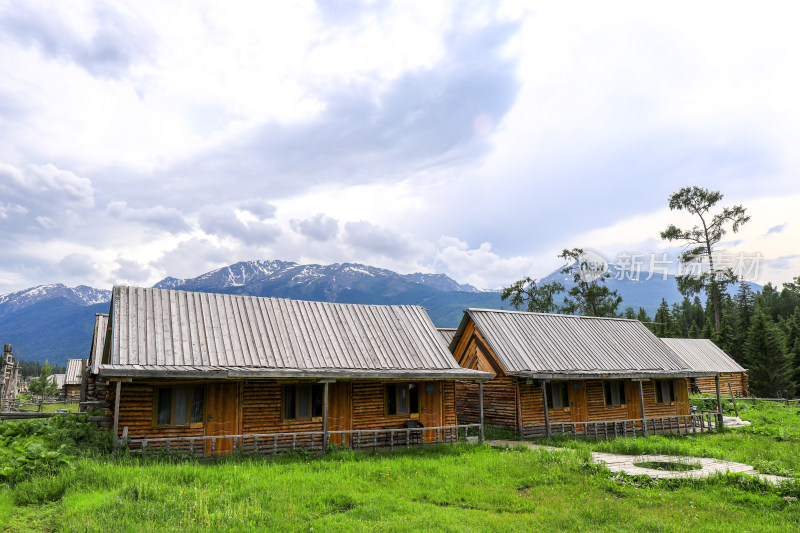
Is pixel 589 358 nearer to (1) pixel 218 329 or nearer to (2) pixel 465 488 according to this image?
(2) pixel 465 488

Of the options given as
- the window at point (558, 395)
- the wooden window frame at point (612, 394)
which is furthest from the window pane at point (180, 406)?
the wooden window frame at point (612, 394)

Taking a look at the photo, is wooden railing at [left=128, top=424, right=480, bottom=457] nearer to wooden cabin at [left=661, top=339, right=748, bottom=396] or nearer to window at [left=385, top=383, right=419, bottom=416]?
window at [left=385, top=383, right=419, bottom=416]

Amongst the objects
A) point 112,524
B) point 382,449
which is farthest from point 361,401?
point 112,524

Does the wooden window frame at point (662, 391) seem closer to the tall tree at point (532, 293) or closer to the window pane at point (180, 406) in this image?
the window pane at point (180, 406)

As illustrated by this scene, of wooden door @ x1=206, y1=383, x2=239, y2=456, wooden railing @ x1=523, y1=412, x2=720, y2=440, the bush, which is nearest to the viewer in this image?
the bush

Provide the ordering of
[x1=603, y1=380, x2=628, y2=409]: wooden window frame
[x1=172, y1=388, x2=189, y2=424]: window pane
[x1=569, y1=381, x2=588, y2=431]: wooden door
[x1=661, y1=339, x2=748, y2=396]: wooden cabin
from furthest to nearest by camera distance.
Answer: [x1=661, y1=339, x2=748, y2=396]: wooden cabin < [x1=603, y1=380, x2=628, y2=409]: wooden window frame < [x1=569, y1=381, x2=588, y2=431]: wooden door < [x1=172, y1=388, x2=189, y2=424]: window pane

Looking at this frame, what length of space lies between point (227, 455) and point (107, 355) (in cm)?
772

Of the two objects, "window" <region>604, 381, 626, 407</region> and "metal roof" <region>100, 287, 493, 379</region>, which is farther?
"window" <region>604, 381, 626, 407</region>

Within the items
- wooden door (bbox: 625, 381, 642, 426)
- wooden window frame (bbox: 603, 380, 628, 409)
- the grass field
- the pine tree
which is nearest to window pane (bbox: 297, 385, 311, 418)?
the grass field

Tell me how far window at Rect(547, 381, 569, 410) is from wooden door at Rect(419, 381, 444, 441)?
6.40 metres

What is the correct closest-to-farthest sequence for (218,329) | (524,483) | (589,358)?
(524,483), (218,329), (589,358)

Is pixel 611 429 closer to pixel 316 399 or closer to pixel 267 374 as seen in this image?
pixel 316 399

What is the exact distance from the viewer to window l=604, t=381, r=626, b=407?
2681 centimetres

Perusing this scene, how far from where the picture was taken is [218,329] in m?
19.4
